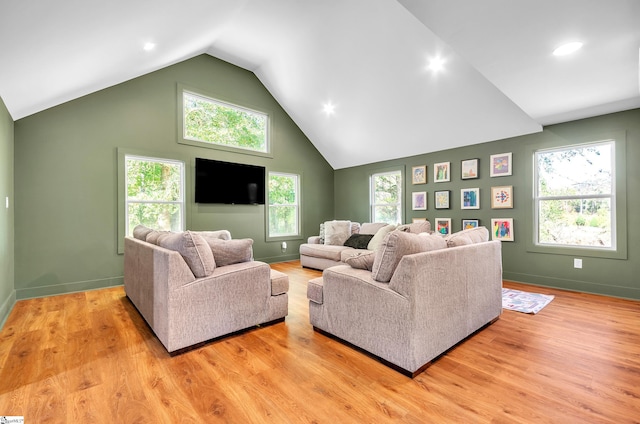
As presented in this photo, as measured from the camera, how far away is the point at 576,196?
390 centimetres

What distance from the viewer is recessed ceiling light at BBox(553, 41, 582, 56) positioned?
252 centimetres

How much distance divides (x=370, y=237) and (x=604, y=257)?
3.13 metres

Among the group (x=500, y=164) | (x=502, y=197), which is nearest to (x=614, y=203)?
(x=502, y=197)

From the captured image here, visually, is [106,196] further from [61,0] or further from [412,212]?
[412,212]

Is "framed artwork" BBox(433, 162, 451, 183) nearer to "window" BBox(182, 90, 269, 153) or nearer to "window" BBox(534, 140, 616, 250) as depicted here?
"window" BBox(534, 140, 616, 250)

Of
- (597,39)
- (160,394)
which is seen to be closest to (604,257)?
(597,39)

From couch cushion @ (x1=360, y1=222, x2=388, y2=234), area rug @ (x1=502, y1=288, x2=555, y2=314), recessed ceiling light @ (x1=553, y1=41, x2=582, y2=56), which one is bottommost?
area rug @ (x1=502, y1=288, x2=555, y2=314)

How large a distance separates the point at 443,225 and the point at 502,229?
0.94 m

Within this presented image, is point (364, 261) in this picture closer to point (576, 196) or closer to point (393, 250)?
point (393, 250)

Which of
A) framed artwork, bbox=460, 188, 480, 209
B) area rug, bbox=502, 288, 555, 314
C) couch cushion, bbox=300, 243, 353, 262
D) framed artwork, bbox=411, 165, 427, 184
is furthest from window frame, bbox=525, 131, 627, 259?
couch cushion, bbox=300, 243, 353, 262

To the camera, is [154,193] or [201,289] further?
[154,193]

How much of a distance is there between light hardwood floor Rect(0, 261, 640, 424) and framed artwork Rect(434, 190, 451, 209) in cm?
269

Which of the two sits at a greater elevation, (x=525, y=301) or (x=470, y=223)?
(x=470, y=223)

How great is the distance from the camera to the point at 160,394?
165 cm
